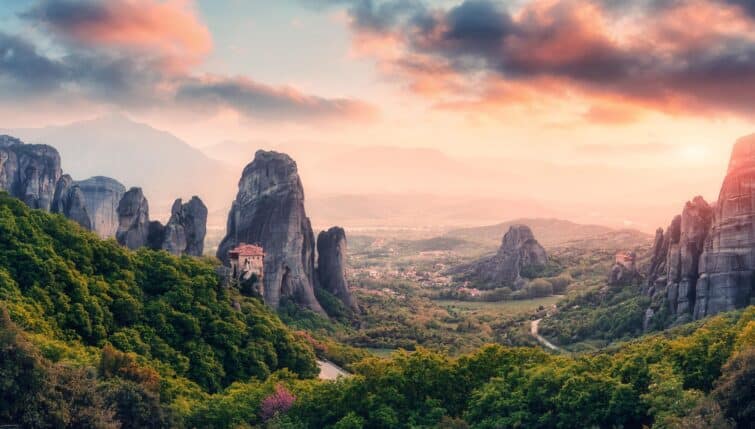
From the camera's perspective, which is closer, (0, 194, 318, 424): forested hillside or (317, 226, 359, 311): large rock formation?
(0, 194, 318, 424): forested hillside

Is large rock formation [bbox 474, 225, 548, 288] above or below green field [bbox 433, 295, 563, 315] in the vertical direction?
above

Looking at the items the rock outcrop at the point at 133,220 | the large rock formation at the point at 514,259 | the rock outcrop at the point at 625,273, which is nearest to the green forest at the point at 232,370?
the rock outcrop at the point at 133,220

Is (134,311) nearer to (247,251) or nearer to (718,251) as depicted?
(247,251)

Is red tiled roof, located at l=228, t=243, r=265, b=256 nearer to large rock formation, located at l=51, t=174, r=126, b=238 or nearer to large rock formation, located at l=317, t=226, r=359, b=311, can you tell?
large rock formation, located at l=51, t=174, r=126, b=238

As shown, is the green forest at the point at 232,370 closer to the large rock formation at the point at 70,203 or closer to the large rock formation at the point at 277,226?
the large rock formation at the point at 70,203

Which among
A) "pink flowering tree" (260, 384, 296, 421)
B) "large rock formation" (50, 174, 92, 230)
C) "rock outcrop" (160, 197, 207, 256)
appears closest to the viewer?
"pink flowering tree" (260, 384, 296, 421)

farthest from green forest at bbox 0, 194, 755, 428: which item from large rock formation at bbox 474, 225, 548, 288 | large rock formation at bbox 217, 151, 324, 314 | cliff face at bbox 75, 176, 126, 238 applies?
large rock formation at bbox 474, 225, 548, 288

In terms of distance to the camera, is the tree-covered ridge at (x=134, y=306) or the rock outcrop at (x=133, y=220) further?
the rock outcrop at (x=133, y=220)
